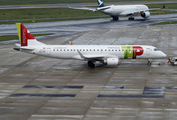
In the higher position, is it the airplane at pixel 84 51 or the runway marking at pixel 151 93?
the airplane at pixel 84 51

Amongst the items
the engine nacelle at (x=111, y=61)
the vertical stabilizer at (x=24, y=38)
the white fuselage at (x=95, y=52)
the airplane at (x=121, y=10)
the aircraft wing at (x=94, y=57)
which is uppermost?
the airplane at (x=121, y=10)

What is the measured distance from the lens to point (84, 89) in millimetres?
36656

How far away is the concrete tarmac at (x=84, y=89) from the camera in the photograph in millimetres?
28891

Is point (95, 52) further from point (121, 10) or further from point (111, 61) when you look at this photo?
point (121, 10)

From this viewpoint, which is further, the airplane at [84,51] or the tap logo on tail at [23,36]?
the tap logo on tail at [23,36]

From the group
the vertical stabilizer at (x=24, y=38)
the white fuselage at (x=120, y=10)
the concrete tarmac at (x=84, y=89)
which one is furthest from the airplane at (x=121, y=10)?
the vertical stabilizer at (x=24, y=38)

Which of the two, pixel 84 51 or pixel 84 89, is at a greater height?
Result: pixel 84 51

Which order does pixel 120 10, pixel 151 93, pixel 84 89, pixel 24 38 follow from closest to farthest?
pixel 151 93, pixel 84 89, pixel 24 38, pixel 120 10

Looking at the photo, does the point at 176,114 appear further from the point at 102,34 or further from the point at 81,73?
the point at 102,34

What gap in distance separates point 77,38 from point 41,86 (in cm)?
4213

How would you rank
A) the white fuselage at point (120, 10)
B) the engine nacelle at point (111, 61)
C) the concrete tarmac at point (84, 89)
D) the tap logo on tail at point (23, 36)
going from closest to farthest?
1. the concrete tarmac at point (84, 89)
2. the engine nacelle at point (111, 61)
3. the tap logo on tail at point (23, 36)
4. the white fuselage at point (120, 10)

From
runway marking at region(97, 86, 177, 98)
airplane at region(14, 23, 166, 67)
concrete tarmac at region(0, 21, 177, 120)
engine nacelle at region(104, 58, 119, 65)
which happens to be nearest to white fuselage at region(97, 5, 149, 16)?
concrete tarmac at region(0, 21, 177, 120)

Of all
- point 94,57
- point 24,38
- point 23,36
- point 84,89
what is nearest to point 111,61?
point 94,57

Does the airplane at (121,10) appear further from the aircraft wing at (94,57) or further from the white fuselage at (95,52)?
the aircraft wing at (94,57)
